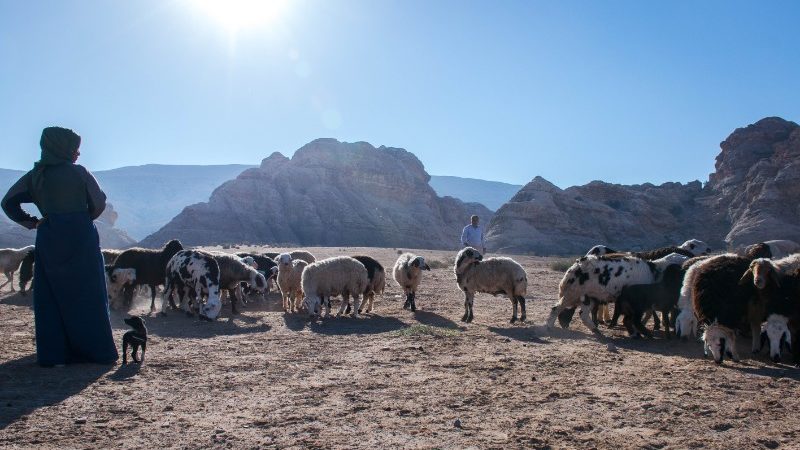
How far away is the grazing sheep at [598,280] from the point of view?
37.8 feet

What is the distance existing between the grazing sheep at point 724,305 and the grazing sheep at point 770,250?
12.2 ft

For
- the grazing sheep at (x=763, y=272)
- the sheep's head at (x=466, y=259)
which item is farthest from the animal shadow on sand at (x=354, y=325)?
the grazing sheep at (x=763, y=272)

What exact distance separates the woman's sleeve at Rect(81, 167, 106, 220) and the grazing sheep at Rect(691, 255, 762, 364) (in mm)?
8727

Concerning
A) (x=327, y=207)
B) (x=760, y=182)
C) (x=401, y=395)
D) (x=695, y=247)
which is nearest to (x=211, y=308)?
(x=401, y=395)

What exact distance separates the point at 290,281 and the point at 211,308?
9.35 feet

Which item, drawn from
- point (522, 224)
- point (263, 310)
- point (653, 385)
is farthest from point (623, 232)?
point (653, 385)

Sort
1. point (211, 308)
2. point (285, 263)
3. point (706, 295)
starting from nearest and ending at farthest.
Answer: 1. point (706, 295)
2. point (211, 308)
3. point (285, 263)

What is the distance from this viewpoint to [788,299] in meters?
8.34

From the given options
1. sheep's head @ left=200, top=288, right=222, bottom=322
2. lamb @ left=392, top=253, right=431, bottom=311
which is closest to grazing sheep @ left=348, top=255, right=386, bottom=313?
lamb @ left=392, top=253, right=431, bottom=311

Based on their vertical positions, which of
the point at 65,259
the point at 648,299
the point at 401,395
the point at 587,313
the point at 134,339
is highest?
the point at 65,259

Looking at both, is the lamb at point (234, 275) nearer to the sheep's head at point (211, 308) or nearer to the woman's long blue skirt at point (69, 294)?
the sheep's head at point (211, 308)

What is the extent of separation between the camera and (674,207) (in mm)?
72375

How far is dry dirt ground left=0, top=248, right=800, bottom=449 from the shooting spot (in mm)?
5199

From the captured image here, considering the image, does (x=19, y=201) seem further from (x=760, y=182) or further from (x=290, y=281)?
(x=760, y=182)
